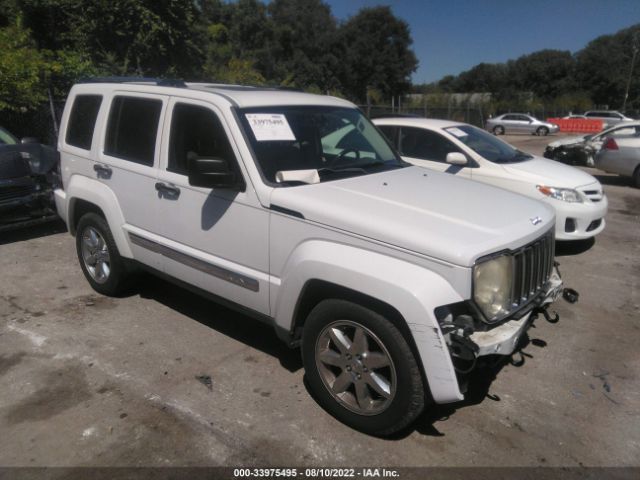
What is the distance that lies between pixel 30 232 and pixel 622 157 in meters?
12.3

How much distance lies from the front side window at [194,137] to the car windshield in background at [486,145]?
441cm

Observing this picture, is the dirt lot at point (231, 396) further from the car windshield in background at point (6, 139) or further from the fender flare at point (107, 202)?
the car windshield in background at point (6, 139)

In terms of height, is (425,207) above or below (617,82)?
below

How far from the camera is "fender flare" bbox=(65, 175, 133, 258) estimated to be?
4.29 meters

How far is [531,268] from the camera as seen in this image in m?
3.00

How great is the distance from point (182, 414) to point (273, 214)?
54.8 inches

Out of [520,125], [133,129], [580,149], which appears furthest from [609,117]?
[133,129]

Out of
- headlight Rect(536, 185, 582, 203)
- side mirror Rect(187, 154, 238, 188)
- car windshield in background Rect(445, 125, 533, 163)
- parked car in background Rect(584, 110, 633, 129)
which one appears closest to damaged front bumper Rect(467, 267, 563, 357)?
side mirror Rect(187, 154, 238, 188)

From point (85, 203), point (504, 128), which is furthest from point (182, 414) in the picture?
point (504, 128)

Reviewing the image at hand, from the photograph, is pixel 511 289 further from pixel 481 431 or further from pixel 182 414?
pixel 182 414

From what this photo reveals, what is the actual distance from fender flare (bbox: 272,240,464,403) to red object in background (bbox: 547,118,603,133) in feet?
118

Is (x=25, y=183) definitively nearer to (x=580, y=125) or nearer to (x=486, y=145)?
(x=486, y=145)

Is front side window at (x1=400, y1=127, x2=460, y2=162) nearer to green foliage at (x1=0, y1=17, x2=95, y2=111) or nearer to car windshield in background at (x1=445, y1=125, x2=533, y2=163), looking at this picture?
car windshield in background at (x1=445, y1=125, x2=533, y2=163)

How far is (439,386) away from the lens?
254cm
